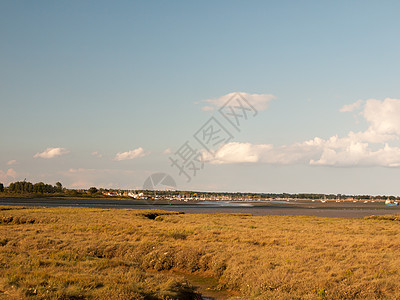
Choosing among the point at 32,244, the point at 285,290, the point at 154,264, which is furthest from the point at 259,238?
the point at 32,244

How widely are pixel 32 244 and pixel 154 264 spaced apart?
376 inches

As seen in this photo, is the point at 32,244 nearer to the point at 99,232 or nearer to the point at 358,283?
the point at 99,232

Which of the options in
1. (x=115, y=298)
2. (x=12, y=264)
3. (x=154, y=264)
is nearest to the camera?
(x=115, y=298)

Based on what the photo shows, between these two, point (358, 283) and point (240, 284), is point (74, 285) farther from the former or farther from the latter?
point (358, 283)

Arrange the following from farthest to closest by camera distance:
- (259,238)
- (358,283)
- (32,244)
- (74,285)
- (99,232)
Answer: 1. (99,232)
2. (259,238)
3. (32,244)
4. (358,283)
5. (74,285)

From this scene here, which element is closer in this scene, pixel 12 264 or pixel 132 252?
pixel 12 264

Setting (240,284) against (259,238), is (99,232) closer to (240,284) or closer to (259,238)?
(259,238)

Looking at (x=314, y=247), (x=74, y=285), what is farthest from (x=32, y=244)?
(x=314, y=247)

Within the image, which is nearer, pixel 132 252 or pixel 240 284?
pixel 240 284

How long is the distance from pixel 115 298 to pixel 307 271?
10433 mm

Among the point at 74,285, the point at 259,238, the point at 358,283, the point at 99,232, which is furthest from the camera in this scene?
the point at 99,232

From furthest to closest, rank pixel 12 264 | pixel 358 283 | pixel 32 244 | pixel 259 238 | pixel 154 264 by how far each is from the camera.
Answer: pixel 259 238 → pixel 32 244 → pixel 154 264 → pixel 12 264 → pixel 358 283

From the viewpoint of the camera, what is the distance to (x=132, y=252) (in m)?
27.1

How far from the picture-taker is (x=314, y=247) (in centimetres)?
2817
